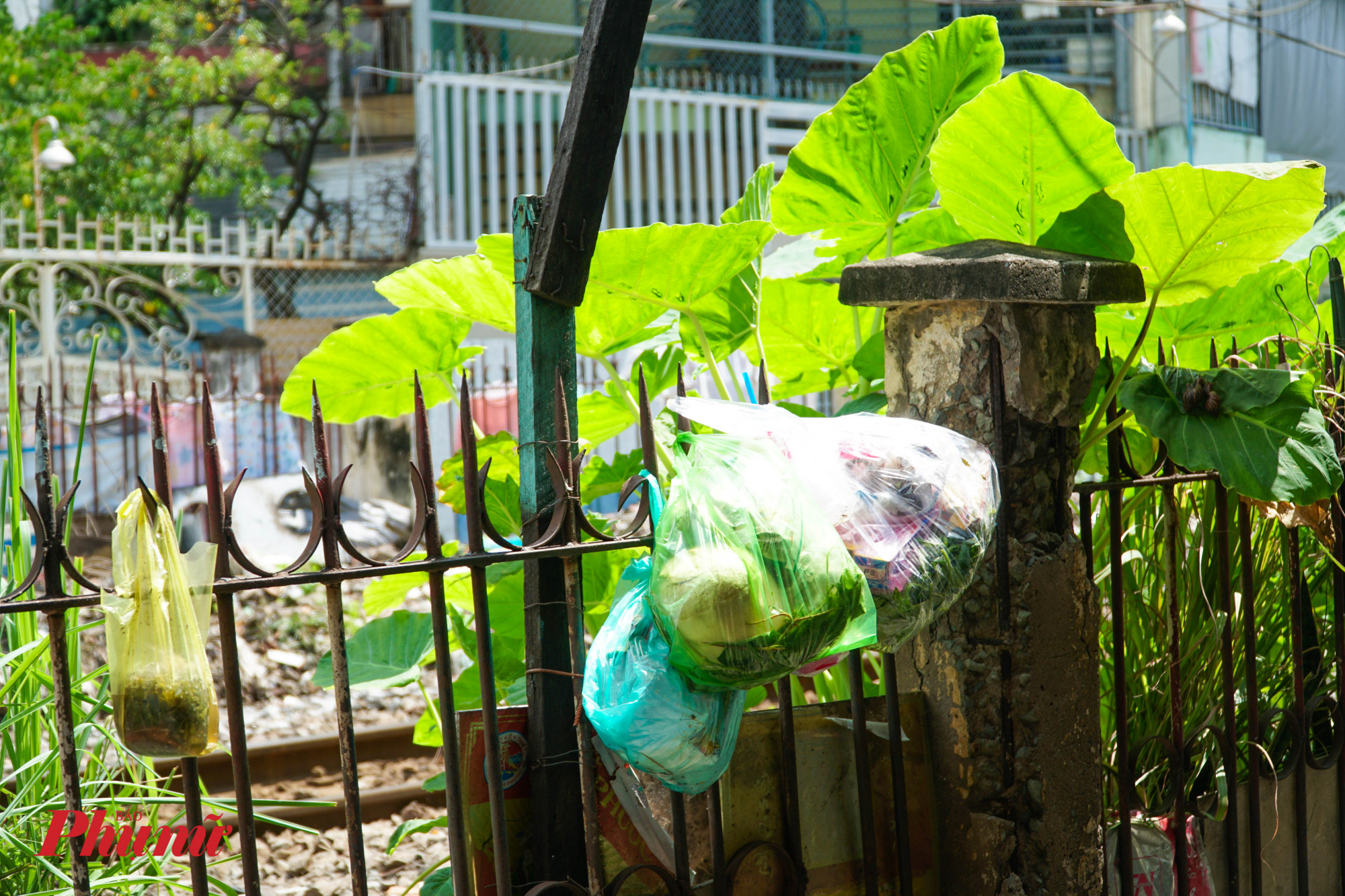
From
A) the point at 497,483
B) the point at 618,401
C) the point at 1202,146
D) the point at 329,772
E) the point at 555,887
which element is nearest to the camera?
the point at 555,887

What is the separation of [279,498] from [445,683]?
6922 mm

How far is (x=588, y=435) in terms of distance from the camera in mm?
2318

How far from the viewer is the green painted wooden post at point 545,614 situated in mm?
1518

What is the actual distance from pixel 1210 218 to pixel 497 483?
137 centimetres

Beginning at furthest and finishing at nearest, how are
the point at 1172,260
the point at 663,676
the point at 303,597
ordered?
the point at 303,597, the point at 1172,260, the point at 663,676

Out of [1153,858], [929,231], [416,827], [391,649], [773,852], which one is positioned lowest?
[1153,858]

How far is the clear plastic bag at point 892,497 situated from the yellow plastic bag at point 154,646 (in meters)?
0.66

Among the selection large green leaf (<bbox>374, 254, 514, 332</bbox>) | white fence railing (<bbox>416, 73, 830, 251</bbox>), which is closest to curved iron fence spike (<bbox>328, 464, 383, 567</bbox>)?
large green leaf (<bbox>374, 254, 514, 332</bbox>)

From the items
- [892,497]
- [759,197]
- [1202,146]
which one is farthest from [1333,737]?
[1202,146]

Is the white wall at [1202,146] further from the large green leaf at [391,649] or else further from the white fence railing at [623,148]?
the large green leaf at [391,649]

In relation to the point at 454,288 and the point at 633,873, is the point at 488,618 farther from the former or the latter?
the point at 454,288

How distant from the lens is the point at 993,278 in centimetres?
160

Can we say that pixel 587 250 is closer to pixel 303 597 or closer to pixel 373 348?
pixel 373 348

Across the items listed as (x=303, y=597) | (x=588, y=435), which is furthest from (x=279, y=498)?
(x=588, y=435)
